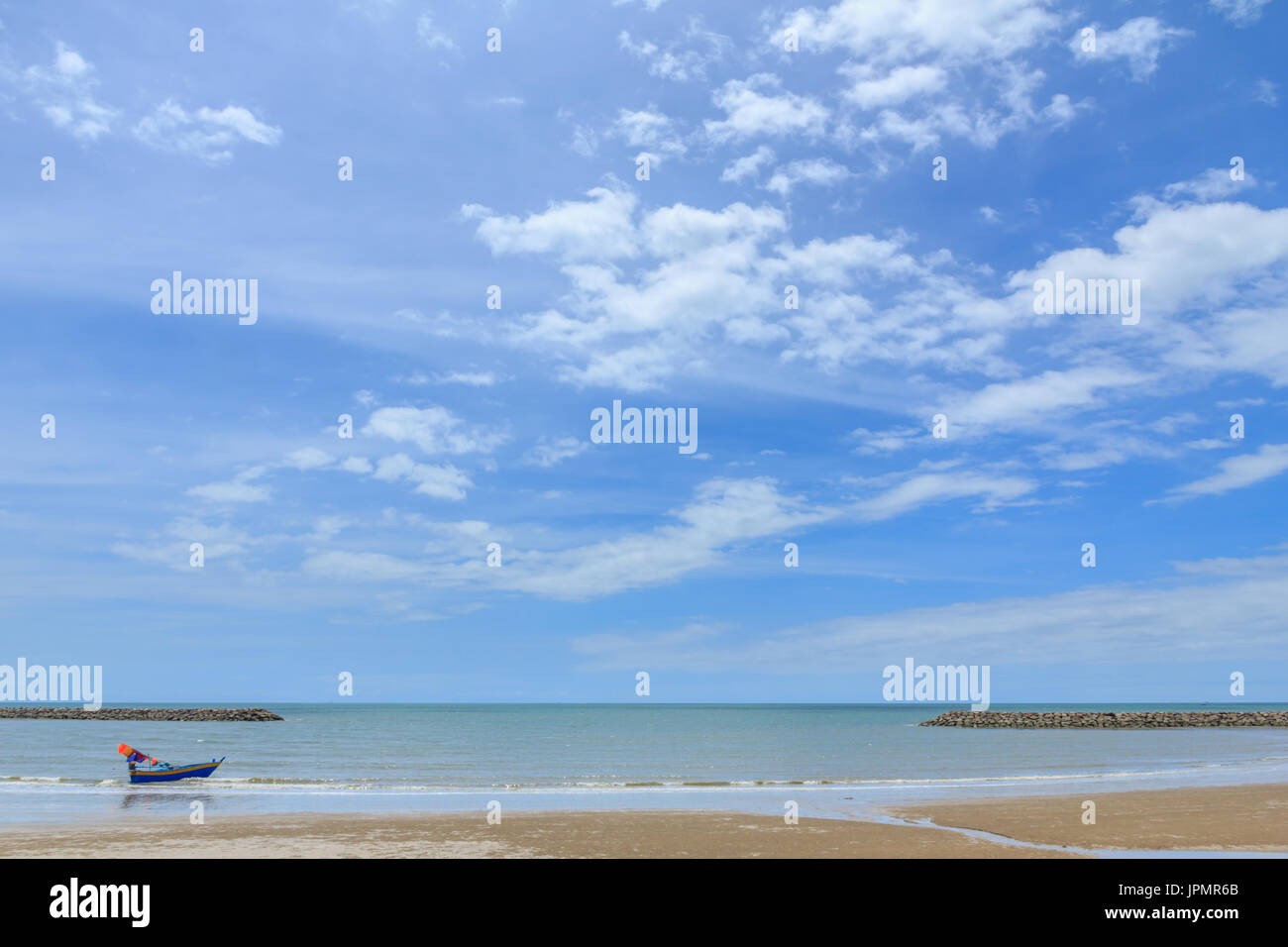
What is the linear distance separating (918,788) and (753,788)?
23.9ft

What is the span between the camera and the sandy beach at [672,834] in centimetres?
2189

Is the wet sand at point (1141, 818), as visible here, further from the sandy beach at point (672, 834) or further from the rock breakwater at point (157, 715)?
the rock breakwater at point (157, 715)

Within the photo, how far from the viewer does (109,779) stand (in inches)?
1729

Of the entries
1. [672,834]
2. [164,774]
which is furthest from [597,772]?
[672,834]

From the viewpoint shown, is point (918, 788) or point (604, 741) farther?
point (604, 741)

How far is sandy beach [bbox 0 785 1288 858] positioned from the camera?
21.9 meters

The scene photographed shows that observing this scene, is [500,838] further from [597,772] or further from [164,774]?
[597,772]

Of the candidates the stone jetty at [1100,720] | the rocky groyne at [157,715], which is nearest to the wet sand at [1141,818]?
the stone jetty at [1100,720]

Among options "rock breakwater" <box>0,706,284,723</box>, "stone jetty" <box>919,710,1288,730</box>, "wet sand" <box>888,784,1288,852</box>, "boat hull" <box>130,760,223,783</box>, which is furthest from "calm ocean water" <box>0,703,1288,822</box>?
"rock breakwater" <box>0,706,284,723</box>

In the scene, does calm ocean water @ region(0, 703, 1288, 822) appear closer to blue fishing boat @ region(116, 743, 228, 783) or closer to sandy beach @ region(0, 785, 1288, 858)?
blue fishing boat @ region(116, 743, 228, 783)

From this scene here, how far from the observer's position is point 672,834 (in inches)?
979
